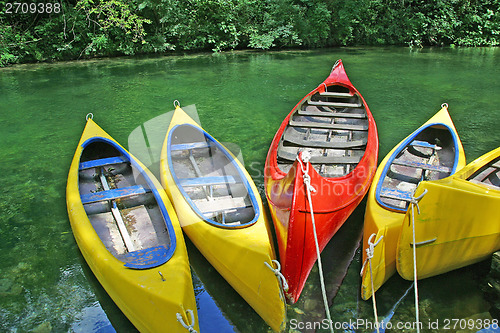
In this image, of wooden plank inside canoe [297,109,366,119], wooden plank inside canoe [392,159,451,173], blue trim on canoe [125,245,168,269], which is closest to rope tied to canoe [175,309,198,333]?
blue trim on canoe [125,245,168,269]

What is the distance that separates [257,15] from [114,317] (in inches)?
578

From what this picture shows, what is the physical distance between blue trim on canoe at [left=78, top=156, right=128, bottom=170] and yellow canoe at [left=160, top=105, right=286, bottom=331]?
0.64 m

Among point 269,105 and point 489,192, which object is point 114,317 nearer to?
point 489,192

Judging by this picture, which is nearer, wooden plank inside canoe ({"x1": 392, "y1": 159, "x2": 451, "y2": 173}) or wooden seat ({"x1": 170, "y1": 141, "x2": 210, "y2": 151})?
wooden plank inside canoe ({"x1": 392, "y1": 159, "x2": 451, "y2": 173})

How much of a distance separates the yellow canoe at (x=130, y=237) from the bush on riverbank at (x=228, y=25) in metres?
10.1

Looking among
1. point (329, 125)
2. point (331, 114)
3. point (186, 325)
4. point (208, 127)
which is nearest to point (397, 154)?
point (329, 125)

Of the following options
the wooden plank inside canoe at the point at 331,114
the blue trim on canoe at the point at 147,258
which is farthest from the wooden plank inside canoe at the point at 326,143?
the blue trim on canoe at the point at 147,258

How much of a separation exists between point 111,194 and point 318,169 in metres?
2.42

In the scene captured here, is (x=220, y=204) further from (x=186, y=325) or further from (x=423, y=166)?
(x=423, y=166)

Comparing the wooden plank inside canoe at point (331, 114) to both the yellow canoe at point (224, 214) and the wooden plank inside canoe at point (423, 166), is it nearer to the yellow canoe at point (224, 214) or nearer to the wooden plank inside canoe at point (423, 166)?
the wooden plank inside canoe at point (423, 166)

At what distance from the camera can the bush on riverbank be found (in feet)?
45.3

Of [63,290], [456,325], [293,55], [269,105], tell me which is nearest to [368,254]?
[456,325]

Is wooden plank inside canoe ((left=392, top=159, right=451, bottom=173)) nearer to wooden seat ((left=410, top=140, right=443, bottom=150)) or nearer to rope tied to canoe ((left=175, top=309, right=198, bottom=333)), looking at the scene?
wooden seat ((left=410, top=140, right=443, bottom=150))

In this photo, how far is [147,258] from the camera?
334cm
